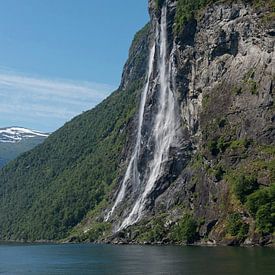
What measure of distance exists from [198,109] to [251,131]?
80.6 ft

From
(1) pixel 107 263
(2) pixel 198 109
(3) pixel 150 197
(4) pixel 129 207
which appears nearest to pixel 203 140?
(2) pixel 198 109

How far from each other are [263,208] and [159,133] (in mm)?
65095

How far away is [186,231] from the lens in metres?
121

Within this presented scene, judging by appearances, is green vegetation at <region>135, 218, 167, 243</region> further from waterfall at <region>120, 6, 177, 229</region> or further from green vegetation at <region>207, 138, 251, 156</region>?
green vegetation at <region>207, 138, 251, 156</region>

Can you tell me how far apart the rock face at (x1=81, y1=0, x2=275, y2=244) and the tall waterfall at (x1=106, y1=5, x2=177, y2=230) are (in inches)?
13.3

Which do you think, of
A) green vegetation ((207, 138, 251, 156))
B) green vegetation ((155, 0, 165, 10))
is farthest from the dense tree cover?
green vegetation ((207, 138, 251, 156))

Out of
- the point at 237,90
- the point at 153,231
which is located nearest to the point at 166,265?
the point at 153,231

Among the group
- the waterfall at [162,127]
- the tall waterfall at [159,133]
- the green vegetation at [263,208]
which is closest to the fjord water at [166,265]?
the green vegetation at [263,208]

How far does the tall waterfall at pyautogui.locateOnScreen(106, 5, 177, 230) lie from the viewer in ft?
512

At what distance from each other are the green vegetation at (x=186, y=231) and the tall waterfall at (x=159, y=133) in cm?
2612

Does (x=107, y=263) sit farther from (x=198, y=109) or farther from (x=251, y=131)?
(x=198, y=109)

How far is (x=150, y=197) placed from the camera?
151750 millimetres

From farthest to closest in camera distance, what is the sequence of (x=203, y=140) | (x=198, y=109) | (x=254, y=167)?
(x=198, y=109) < (x=203, y=140) < (x=254, y=167)

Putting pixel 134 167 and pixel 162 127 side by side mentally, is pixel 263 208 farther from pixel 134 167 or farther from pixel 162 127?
pixel 134 167
